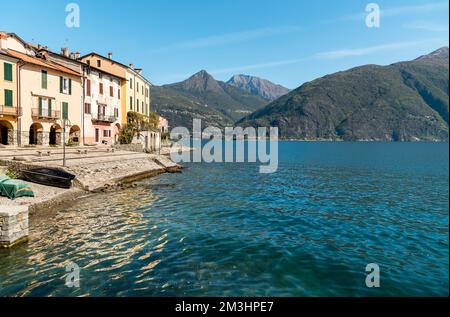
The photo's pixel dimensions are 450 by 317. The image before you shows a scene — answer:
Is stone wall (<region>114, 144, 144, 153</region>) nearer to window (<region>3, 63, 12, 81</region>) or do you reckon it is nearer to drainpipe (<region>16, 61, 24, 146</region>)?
drainpipe (<region>16, 61, 24, 146</region>)

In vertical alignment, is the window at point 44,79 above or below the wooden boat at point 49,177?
above

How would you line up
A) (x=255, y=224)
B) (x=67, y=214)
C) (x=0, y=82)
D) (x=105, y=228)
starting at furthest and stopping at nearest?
(x=0, y=82) < (x=67, y=214) < (x=255, y=224) < (x=105, y=228)

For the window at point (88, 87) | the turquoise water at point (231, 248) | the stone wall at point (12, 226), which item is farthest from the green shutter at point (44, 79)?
the stone wall at point (12, 226)

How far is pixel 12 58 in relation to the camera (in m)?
40.2

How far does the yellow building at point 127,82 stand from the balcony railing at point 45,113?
14.3 m

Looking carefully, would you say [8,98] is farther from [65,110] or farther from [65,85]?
[65,85]

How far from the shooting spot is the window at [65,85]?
47812 mm

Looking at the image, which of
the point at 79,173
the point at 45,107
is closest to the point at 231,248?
the point at 79,173

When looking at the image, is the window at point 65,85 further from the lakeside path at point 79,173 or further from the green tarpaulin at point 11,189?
the green tarpaulin at point 11,189

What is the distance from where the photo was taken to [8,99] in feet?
133

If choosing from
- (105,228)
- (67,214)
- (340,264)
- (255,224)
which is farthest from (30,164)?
(340,264)

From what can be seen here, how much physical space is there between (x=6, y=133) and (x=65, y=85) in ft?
38.8
